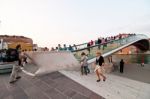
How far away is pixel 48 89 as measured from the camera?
6641mm

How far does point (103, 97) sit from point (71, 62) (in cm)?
575

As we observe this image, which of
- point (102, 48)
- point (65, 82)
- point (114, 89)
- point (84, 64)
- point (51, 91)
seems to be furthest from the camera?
point (102, 48)

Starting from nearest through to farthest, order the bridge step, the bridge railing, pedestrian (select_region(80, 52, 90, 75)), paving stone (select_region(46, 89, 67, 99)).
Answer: paving stone (select_region(46, 89, 67, 99))
the bridge step
pedestrian (select_region(80, 52, 90, 75))
the bridge railing

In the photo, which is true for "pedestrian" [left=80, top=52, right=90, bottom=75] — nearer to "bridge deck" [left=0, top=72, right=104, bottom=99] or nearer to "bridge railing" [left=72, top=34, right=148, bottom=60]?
"bridge railing" [left=72, top=34, right=148, bottom=60]

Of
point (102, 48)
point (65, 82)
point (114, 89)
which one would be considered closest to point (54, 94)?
point (65, 82)

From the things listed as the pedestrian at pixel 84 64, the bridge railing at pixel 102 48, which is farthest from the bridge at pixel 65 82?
the pedestrian at pixel 84 64

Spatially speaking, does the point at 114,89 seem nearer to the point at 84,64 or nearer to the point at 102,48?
the point at 84,64

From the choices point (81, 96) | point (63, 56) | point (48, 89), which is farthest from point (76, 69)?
point (81, 96)

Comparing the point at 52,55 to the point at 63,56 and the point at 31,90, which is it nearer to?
the point at 63,56

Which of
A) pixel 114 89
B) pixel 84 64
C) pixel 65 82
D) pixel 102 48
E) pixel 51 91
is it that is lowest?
pixel 114 89

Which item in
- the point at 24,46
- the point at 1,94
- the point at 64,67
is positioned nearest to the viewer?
the point at 1,94

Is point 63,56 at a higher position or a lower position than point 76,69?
higher

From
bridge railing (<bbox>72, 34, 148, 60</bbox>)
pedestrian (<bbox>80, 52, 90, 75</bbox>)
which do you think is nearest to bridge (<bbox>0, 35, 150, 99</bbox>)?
bridge railing (<bbox>72, 34, 148, 60</bbox>)

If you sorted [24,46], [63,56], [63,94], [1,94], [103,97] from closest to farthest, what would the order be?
[103,97] → [63,94] → [1,94] → [63,56] → [24,46]
